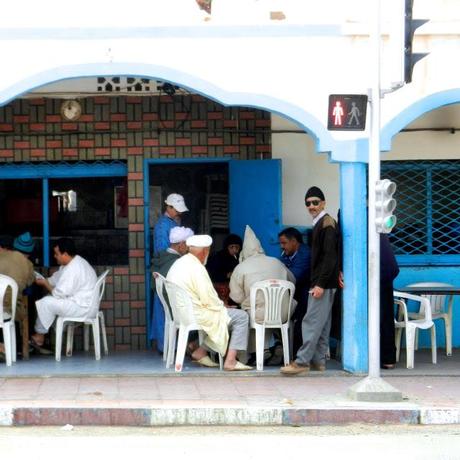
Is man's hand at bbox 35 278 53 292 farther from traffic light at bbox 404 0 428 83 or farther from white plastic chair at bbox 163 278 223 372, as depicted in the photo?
traffic light at bbox 404 0 428 83

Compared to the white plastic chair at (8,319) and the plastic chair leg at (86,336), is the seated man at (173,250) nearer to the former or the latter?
the plastic chair leg at (86,336)

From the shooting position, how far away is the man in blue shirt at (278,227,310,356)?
11.8 metres

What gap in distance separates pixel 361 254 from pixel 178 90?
3.38 metres

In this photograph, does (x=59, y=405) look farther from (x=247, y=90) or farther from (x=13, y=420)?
(x=247, y=90)

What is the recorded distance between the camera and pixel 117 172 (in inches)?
526

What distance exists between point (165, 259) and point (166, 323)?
0.70 metres

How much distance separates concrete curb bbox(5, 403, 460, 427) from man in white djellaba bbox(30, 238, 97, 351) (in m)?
2.57

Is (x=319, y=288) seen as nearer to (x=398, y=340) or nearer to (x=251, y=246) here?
(x=251, y=246)

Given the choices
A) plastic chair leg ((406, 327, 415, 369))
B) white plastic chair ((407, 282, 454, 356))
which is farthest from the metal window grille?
plastic chair leg ((406, 327, 415, 369))

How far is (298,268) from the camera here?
11836 mm

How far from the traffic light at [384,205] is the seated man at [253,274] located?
196 centimetres

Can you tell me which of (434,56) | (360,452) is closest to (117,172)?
(434,56)

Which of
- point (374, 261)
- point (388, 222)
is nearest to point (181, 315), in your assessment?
point (374, 261)

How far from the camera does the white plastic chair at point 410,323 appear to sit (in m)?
11.7
